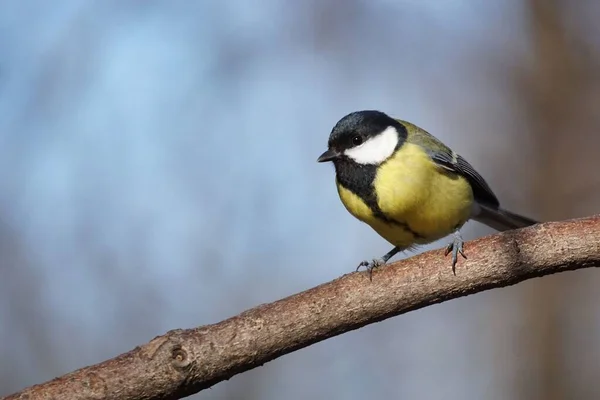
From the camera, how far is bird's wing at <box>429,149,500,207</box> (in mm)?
3482

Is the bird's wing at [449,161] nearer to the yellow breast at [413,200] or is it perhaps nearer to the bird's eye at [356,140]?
the yellow breast at [413,200]

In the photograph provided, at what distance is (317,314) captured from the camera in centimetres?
226

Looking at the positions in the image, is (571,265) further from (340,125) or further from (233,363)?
(340,125)

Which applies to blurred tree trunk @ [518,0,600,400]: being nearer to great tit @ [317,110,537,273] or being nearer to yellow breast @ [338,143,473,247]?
great tit @ [317,110,537,273]

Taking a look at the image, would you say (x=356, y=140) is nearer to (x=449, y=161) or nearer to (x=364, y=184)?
(x=364, y=184)

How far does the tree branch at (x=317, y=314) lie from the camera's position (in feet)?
6.79

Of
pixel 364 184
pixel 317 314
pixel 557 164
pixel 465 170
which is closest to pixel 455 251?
pixel 317 314

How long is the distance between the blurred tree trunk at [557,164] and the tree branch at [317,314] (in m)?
3.58

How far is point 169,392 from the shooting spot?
210 centimetres

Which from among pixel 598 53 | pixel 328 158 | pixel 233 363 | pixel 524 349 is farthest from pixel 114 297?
pixel 598 53

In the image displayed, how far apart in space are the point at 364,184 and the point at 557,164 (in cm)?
346

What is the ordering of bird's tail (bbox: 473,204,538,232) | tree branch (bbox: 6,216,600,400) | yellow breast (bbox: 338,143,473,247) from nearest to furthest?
tree branch (bbox: 6,216,600,400)
yellow breast (bbox: 338,143,473,247)
bird's tail (bbox: 473,204,538,232)

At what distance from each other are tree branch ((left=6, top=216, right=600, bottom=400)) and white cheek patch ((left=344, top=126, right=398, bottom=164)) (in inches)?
38.8

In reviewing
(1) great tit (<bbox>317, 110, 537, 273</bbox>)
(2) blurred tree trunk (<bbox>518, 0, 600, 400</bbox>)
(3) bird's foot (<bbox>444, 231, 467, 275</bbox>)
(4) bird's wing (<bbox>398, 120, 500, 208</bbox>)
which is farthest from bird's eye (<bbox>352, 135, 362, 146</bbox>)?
(2) blurred tree trunk (<bbox>518, 0, 600, 400</bbox>)
